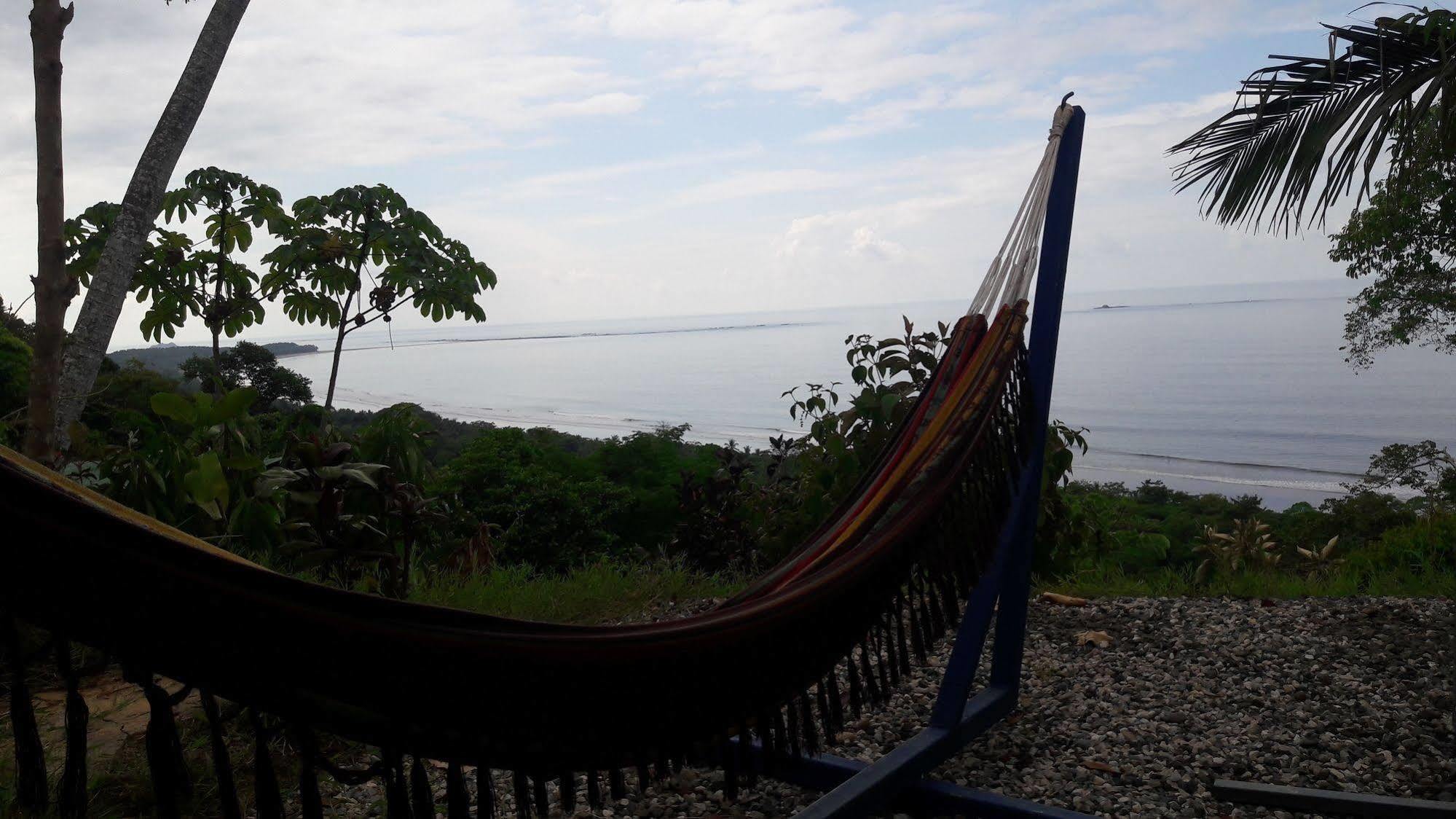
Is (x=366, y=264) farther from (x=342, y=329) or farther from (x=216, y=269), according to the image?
(x=216, y=269)

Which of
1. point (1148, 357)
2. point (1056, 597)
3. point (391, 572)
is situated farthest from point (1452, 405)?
point (391, 572)

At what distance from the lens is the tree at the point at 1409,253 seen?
6316mm

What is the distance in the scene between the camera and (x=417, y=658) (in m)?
0.82

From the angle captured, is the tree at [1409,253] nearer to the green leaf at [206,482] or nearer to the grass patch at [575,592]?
the grass patch at [575,592]

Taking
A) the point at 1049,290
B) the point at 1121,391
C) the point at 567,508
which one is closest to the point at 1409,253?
the point at 567,508

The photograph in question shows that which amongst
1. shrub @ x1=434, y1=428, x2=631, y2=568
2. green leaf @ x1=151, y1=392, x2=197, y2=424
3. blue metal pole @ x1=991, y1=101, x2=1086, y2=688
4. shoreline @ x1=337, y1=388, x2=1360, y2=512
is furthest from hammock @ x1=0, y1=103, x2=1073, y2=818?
shoreline @ x1=337, y1=388, x2=1360, y2=512

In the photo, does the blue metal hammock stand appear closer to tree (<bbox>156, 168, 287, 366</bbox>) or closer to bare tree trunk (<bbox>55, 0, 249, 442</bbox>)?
bare tree trunk (<bbox>55, 0, 249, 442</bbox>)

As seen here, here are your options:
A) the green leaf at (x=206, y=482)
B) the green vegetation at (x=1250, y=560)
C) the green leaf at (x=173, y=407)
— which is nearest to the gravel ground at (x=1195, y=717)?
the green vegetation at (x=1250, y=560)

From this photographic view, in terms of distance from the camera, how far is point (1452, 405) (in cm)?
1956

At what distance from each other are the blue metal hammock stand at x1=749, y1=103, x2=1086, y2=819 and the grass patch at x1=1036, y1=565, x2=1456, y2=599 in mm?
1434

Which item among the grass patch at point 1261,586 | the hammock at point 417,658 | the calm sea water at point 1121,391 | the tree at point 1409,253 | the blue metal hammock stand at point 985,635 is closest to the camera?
the hammock at point 417,658

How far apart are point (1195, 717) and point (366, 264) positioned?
377 centimetres

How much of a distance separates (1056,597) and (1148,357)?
31922 millimetres

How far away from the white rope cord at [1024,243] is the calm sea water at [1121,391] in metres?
3.62
